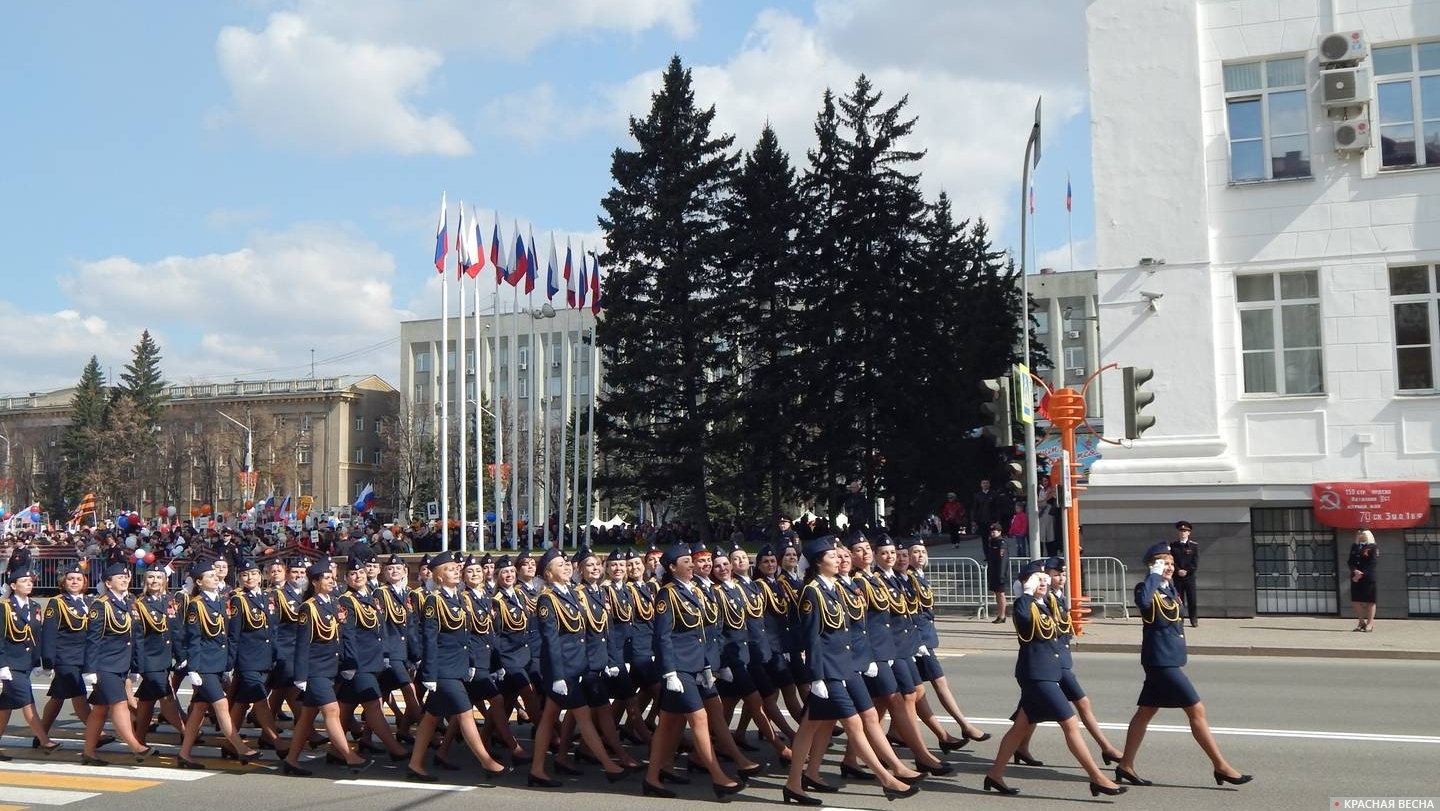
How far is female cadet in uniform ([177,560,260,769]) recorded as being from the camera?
10.9m

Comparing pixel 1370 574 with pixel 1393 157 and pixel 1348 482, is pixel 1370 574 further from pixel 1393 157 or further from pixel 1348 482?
pixel 1393 157

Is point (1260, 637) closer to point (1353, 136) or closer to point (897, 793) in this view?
point (1353, 136)

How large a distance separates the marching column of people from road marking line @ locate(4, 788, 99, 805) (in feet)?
3.48

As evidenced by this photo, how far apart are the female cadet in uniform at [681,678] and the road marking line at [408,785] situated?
153 cm

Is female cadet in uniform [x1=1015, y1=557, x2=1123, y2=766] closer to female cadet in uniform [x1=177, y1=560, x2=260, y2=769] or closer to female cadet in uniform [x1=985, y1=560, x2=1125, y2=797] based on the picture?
female cadet in uniform [x1=985, y1=560, x2=1125, y2=797]

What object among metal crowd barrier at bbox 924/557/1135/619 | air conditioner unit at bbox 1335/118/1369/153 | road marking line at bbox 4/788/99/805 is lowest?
road marking line at bbox 4/788/99/805

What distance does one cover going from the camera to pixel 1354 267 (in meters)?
22.6

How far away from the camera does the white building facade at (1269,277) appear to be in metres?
22.4

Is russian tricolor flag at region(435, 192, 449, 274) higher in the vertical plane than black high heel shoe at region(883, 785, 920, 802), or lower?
higher

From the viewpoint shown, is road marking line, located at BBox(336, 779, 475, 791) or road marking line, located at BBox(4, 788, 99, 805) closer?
road marking line, located at BBox(4, 788, 99, 805)

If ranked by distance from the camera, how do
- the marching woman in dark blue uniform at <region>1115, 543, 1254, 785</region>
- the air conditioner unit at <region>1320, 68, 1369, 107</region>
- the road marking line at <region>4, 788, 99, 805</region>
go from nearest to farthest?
1. the marching woman in dark blue uniform at <region>1115, 543, 1254, 785</region>
2. the road marking line at <region>4, 788, 99, 805</region>
3. the air conditioner unit at <region>1320, 68, 1369, 107</region>

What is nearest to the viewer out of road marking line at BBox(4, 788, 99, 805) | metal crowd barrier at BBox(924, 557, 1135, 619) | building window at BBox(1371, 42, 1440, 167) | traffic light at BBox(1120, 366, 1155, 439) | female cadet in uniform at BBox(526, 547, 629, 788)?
road marking line at BBox(4, 788, 99, 805)

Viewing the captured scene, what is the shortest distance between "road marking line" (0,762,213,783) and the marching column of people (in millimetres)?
225

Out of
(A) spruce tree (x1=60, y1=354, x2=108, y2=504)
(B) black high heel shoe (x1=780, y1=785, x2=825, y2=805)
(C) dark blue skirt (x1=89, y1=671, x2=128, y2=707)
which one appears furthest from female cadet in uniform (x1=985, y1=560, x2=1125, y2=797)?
(A) spruce tree (x1=60, y1=354, x2=108, y2=504)
